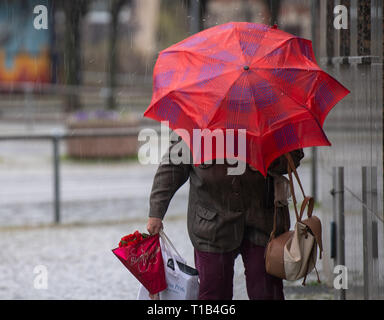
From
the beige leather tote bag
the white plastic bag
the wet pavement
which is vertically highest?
the beige leather tote bag

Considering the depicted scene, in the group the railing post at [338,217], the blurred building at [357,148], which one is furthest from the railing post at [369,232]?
the railing post at [338,217]

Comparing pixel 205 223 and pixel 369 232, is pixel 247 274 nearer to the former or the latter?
Answer: pixel 205 223

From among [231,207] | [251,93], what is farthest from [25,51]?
[251,93]

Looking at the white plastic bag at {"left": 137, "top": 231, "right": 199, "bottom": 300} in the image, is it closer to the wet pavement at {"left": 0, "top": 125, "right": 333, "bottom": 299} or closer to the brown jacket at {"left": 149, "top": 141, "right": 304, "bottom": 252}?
the brown jacket at {"left": 149, "top": 141, "right": 304, "bottom": 252}

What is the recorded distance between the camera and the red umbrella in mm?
3582

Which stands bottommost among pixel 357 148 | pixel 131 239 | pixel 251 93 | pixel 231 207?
pixel 131 239

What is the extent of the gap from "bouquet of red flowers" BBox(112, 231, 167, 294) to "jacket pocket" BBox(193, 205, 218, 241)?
218 millimetres

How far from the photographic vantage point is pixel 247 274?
4000mm

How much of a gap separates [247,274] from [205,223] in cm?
34

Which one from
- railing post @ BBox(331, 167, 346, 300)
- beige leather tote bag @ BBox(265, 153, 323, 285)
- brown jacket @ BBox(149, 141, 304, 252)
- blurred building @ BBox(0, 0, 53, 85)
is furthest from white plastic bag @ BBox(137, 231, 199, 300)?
blurred building @ BBox(0, 0, 53, 85)

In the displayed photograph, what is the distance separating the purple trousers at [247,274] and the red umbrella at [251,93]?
57cm

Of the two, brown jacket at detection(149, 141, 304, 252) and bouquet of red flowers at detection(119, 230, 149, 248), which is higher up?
brown jacket at detection(149, 141, 304, 252)

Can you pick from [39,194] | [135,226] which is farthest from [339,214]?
[39,194]
